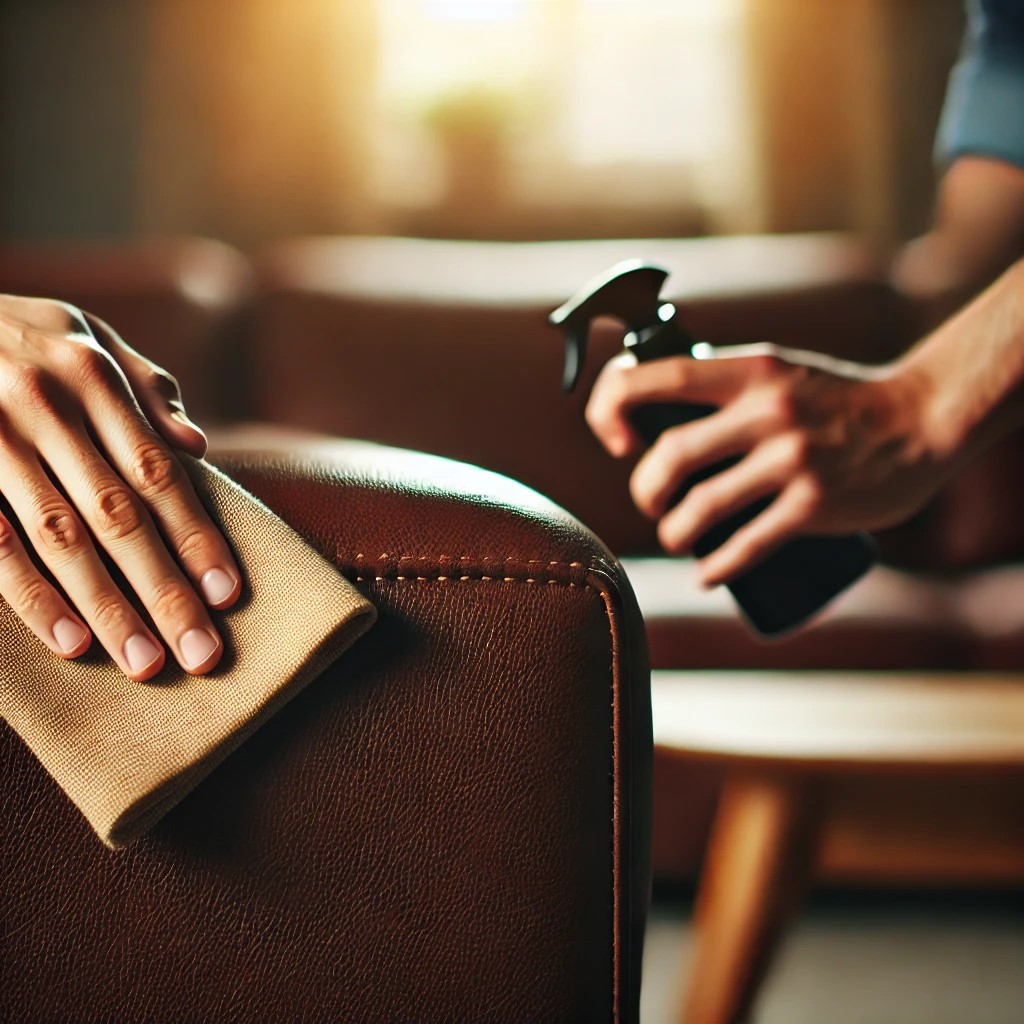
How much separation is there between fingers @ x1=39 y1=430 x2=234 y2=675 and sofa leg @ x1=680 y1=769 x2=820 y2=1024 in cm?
58

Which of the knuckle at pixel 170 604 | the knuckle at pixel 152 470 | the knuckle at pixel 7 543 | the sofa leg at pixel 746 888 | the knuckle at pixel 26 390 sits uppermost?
the knuckle at pixel 26 390

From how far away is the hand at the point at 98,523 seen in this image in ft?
1.09

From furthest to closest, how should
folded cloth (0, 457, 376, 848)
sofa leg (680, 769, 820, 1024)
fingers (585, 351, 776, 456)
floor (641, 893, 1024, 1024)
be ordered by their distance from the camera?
floor (641, 893, 1024, 1024) → sofa leg (680, 769, 820, 1024) → fingers (585, 351, 776, 456) → folded cloth (0, 457, 376, 848)

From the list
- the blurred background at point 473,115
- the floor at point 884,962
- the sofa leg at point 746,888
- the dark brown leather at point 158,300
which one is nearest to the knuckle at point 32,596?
the sofa leg at point 746,888

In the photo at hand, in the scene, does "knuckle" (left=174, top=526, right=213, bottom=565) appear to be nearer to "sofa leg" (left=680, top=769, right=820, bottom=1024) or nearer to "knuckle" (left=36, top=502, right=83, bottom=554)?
"knuckle" (left=36, top=502, right=83, bottom=554)

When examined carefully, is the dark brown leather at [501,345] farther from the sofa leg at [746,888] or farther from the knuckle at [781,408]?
the knuckle at [781,408]

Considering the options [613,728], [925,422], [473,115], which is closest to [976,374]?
[925,422]

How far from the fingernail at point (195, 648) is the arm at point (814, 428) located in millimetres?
281

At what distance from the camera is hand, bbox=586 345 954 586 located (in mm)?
545

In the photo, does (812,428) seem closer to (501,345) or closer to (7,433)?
(7,433)

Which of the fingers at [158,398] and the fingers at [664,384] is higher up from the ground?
the fingers at [158,398]

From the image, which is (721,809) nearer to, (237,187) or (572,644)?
(572,644)

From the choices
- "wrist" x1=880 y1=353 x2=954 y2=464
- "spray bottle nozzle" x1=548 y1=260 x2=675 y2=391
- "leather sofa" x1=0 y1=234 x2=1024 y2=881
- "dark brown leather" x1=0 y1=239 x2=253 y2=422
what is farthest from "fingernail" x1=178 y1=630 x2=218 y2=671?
"dark brown leather" x1=0 y1=239 x2=253 y2=422

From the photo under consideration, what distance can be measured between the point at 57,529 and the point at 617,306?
0.32 m
